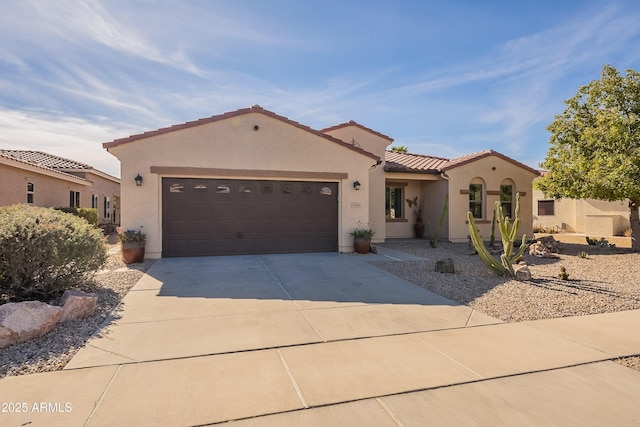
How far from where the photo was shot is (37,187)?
1788 centimetres

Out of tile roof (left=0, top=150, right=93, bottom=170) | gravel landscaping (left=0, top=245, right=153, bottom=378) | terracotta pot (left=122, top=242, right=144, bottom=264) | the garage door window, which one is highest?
tile roof (left=0, top=150, right=93, bottom=170)

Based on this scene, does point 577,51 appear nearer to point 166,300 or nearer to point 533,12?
point 533,12

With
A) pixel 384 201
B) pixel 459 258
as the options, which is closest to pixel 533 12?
pixel 459 258

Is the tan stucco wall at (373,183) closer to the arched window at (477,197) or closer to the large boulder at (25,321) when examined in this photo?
the arched window at (477,197)

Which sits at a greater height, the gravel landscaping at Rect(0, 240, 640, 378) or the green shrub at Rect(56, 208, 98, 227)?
the green shrub at Rect(56, 208, 98, 227)

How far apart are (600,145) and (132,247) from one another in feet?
52.9

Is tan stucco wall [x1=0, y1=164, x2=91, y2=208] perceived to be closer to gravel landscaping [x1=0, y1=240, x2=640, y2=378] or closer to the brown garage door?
gravel landscaping [x1=0, y1=240, x2=640, y2=378]

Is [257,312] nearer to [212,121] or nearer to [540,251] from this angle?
[212,121]

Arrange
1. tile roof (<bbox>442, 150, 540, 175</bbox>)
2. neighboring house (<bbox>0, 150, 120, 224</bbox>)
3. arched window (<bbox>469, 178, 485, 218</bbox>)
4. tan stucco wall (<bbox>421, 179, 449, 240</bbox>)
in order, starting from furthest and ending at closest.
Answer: arched window (<bbox>469, 178, 485, 218</bbox>)
tan stucco wall (<bbox>421, 179, 449, 240</bbox>)
tile roof (<bbox>442, 150, 540, 175</bbox>)
neighboring house (<bbox>0, 150, 120, 224</bbox>)

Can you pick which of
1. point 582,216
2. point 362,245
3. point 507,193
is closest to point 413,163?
point 507,193

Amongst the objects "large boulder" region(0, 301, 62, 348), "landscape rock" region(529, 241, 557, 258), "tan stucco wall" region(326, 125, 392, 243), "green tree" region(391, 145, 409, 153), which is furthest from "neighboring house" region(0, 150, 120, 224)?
"green tree" region(391, 145, 409, 153)

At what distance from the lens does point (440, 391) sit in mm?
3449

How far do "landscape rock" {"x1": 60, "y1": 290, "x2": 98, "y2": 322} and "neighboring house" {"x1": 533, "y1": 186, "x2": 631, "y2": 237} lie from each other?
2278cm

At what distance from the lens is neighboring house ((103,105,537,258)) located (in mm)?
11180
